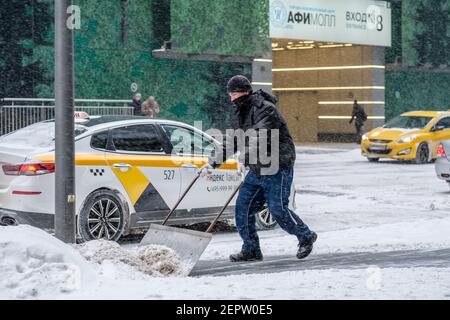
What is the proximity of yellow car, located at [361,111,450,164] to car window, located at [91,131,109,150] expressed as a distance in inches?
627

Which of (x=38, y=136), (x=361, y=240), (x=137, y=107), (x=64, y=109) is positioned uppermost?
(x=64, y=109)

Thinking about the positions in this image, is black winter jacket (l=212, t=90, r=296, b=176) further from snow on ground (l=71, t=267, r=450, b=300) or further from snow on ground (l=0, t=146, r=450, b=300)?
snow on ground (l=71, t=267, r=450, b=300)

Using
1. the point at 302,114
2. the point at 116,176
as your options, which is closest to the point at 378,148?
the point at 302,114

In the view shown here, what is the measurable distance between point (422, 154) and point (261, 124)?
17.6m

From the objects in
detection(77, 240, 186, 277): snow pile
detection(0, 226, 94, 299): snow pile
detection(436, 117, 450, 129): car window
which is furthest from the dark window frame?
detection(436, 117, 450, 129): car window

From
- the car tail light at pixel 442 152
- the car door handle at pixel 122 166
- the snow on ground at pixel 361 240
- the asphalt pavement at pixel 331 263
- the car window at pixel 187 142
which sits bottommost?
the snow on ground at pixel 361 240

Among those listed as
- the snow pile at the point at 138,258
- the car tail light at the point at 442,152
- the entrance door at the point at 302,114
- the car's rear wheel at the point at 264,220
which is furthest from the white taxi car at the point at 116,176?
the entrance door at the point at 302,114

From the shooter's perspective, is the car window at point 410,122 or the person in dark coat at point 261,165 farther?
the car window at point 410,122

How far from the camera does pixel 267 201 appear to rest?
9281mm

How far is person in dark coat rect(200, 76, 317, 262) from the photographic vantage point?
9.06 m

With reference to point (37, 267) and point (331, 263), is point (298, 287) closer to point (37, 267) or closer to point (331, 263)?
point (37, 267)

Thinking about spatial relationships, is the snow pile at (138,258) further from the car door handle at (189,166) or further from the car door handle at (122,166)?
the car door handle at (189,166)

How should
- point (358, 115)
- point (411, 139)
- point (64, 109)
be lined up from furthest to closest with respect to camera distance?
point (358, 115) < point (411, 139) < point (64, 109)

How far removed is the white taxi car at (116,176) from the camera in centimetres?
1020
